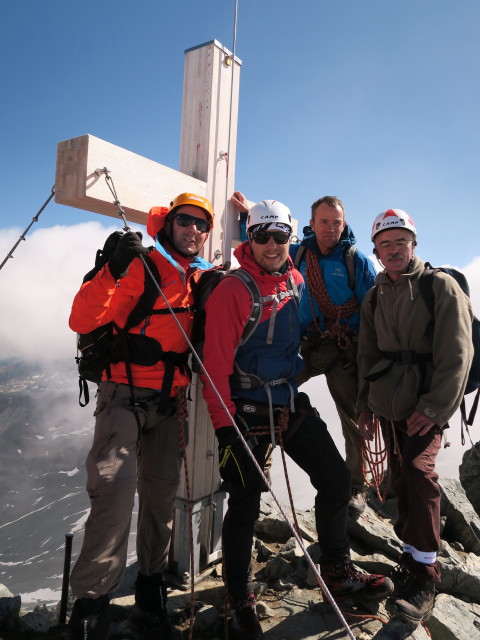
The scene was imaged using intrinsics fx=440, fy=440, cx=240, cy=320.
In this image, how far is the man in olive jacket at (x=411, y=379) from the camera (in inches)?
138

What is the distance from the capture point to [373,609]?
3.82 metres

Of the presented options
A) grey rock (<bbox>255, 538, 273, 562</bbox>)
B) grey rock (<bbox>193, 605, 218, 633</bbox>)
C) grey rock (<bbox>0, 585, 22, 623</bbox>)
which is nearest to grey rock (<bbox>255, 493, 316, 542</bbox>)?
grey rock (<bbox>255, 538, 273, 562</bbox>)

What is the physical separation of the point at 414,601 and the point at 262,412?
1844 mm

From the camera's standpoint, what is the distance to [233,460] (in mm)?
3412

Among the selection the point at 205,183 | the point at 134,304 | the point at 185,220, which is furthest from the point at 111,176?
the point at 205,183

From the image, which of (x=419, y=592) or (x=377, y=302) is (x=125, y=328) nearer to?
(x=377, y=302)

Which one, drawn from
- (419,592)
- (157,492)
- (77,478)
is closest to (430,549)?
(419,592)

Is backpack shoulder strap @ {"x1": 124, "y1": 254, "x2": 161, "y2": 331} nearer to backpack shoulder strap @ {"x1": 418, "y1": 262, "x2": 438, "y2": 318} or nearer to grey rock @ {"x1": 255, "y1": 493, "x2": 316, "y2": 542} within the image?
backpack shoulder strap @ {"x1": 418, "y1": 262, "x2": 438, "y2": 318}

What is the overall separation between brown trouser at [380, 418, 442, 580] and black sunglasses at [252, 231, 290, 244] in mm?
2014

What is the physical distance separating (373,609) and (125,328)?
322 centimetres

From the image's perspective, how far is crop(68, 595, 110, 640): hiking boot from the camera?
2.97 meters

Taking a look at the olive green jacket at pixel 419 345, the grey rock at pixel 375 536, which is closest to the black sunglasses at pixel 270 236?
the olive green jacket at pixel 419 345

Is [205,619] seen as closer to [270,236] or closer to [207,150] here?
[270,236]

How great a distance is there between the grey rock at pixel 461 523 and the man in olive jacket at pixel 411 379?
2715 mm
